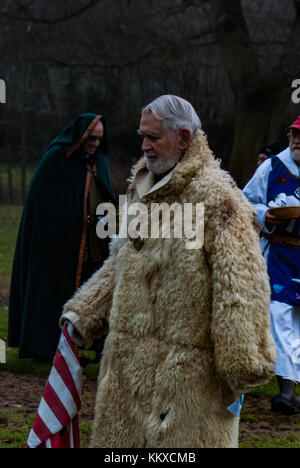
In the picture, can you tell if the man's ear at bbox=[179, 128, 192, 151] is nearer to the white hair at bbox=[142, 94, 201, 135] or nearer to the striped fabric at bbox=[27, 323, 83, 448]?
the white hair at bbox=[142, 94, 201, 135]

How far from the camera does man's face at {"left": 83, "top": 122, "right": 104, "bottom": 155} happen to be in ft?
25.5

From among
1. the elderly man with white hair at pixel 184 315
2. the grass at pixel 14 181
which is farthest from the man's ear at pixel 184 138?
the grass at pixel 14 181

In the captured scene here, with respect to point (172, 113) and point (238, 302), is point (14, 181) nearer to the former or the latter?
point (172, 113)

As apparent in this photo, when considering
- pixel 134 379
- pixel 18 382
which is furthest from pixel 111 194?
pixel 134 379

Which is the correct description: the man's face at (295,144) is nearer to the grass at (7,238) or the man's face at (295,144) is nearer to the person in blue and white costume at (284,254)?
the person in blue and white costume at (284,254)

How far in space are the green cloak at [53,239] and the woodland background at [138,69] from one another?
6.58m

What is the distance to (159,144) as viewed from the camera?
12.2 ft

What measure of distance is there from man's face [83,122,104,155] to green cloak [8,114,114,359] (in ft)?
0.24

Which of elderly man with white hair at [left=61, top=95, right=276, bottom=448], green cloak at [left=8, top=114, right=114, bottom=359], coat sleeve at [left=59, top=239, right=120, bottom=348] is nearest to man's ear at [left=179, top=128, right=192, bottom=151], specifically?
elderly man with white hair at [left=61, top=95, right=276, bottom=448]

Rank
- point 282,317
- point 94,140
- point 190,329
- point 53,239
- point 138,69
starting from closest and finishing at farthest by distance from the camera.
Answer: point 190,329 → point 282,317 → point 94,140 → point 53,239 → point 138,69

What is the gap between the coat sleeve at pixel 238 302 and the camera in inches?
131

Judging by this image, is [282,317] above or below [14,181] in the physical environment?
above

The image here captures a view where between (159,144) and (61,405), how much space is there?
4.05 ft

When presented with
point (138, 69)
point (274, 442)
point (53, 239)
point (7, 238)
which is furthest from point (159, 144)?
point (138, 69)
